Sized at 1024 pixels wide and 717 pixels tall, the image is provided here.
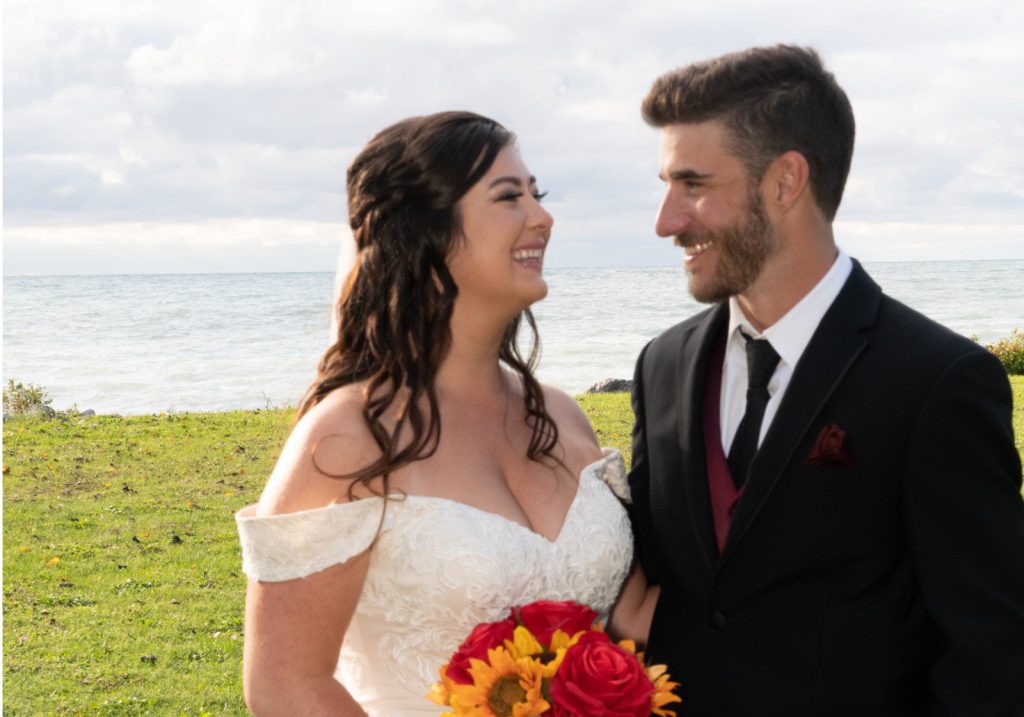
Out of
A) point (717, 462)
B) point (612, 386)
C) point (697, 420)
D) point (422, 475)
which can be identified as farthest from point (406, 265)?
point (612, 386)

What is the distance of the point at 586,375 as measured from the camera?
102ft

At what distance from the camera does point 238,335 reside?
43156 millimetres

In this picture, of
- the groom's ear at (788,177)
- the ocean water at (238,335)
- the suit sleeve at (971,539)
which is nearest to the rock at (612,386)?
the ocean water at (238,335)

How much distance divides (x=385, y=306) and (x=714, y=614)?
62.2 inches

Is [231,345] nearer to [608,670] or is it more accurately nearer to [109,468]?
[109,468]

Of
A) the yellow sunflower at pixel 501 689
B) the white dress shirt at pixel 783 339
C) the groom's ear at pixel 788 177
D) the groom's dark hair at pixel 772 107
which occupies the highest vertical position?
the groom's dark hair at pixel 772 107

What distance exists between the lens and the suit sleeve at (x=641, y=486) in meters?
3.79

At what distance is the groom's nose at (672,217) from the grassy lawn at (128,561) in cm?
519

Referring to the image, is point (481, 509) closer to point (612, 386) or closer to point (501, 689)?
point (501, 689)

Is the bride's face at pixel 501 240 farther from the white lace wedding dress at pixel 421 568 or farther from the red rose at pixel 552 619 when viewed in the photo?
the red rose at pixel 552 619

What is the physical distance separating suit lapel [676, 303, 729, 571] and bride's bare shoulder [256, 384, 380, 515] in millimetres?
1009

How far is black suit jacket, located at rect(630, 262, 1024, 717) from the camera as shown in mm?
2896

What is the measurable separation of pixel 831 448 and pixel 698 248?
0.77 metres

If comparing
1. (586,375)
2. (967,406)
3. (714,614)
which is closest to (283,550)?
(714,614)
